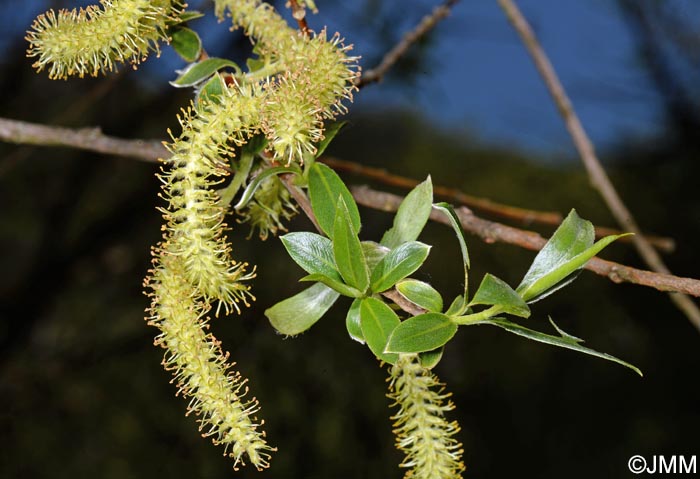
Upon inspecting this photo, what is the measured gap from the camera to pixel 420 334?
0.42 metres

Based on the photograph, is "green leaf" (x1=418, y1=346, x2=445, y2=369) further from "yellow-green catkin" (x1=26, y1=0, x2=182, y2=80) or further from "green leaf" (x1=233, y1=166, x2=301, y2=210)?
"yellow-green catkin" (x1=26, y1=0, x2=182, y2=80)

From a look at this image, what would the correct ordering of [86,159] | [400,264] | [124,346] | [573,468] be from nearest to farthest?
[400,264] → [86,159] → [124,346] → [573,468]

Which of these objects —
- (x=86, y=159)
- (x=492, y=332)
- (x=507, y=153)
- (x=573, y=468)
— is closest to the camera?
(x=86, y=159)

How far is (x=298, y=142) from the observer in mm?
469

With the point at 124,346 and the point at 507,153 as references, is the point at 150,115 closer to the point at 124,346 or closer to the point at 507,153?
the point at 124,346

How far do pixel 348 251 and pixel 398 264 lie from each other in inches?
1.4

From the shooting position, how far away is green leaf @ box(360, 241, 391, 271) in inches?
18.7

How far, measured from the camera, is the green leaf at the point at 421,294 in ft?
1.46

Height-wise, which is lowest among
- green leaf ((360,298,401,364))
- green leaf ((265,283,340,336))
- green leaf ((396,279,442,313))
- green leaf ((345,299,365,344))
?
green leaf ((265,283,340,336))

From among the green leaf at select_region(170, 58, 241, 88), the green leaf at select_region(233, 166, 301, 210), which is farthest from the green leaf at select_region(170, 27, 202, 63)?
the green leaf at select_region(233, 166, 301, 210)

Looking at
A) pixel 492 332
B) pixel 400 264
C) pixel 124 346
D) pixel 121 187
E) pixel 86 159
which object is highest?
pixel 400 264

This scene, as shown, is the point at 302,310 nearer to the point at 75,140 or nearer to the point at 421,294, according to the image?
the point at 421,294

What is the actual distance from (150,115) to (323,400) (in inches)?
32.3

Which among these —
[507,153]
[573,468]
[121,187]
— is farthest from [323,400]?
[507,153]
